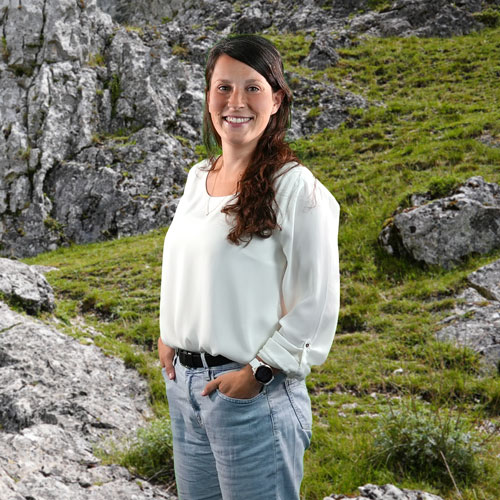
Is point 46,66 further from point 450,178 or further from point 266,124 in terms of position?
point 266,124

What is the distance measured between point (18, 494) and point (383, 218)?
31.5 feet

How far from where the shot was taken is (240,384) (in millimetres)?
2053

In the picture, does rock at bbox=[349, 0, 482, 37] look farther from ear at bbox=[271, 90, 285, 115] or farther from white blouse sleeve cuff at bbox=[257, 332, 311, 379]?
white blouse sleeve cuff at bbox=[257, 332, 311, 379]

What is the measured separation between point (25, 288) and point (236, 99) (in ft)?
22.1

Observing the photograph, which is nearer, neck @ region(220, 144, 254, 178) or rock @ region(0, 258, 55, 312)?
neck @ region(220, 144, 254, 178)

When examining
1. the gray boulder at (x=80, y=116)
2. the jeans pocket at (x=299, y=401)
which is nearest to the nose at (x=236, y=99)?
the jeans pocket at (x=299, y=401)

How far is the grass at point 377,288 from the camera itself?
16.8 feet

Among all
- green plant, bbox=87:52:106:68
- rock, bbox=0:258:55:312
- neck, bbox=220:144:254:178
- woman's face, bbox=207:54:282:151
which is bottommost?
rock, bbox=0:258:55:312

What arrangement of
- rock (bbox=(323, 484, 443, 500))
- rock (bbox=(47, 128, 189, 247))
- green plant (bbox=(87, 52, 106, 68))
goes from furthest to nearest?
green plant (bbox=(87, 52, 106, 68))
rock (bbox=(47, 128, 189, 247))
rock (bbox=(323, 484, 443, 500))

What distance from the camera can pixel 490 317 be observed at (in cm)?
727

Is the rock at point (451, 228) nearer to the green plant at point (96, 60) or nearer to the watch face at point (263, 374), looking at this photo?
the watch face at point (263, 374)

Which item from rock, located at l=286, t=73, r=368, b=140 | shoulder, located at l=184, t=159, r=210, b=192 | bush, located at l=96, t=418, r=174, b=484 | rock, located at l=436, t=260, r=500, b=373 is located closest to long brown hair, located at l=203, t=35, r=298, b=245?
shoulder, located at l=184, t=159, r=210, b=192

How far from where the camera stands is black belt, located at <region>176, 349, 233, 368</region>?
220 centimetres

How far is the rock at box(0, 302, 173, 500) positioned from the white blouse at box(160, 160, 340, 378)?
7.91 feet
